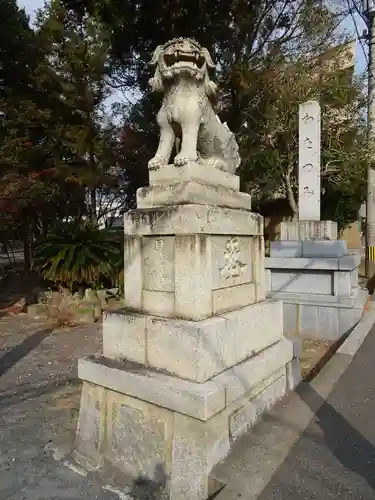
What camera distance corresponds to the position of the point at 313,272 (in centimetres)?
670

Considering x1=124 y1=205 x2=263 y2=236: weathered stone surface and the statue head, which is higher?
the statue head

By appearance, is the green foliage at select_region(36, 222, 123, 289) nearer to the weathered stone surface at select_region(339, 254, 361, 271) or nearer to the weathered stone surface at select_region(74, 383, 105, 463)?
the weathered stone surface at select_region(339, 254, 361, 271)

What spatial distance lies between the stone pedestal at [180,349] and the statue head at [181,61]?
749mm

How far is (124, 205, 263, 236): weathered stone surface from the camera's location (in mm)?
2703

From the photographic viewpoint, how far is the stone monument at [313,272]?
6387mm

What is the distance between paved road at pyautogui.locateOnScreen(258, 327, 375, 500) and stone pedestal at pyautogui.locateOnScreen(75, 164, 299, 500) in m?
0.42

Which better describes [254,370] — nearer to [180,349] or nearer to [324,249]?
[180,349]

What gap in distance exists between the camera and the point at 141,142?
1008 centimetres

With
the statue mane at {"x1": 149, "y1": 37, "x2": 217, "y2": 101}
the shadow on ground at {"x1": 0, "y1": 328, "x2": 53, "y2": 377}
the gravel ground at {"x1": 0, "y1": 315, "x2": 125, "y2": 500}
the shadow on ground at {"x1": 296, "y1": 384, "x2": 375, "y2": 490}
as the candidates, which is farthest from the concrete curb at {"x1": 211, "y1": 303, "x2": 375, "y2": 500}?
the shadow on ground at {"x1": 0, "y1": 328, "x2": 53, "y2": 377}

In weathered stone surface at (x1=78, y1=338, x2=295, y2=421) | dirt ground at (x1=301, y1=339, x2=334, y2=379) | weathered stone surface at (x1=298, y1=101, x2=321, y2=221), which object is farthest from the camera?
weathered stone surface at (x1=298, y1=101, x2=321, y2=221)

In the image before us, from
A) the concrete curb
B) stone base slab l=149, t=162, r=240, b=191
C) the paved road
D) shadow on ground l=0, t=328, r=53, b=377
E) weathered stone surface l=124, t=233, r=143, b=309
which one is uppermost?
stone base slab l=149, t=162, r=240, b=191

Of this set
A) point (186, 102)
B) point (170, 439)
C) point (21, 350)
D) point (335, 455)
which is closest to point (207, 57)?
point (186, 102)

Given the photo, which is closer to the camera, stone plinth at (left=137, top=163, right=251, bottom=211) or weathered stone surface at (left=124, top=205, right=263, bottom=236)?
weathered stone surface at (left=124, top=205, right=263, bottom=236)

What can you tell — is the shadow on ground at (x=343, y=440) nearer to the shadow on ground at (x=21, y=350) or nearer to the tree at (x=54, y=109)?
the shadow on ground at (x=21, y=350)
